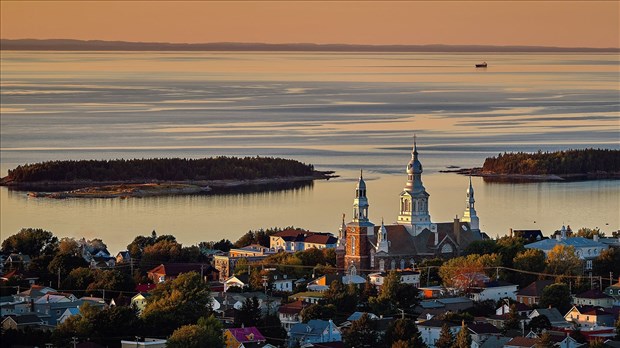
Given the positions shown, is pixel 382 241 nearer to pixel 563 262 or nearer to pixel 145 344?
pixel 563 262

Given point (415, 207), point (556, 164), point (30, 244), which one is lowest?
point (30, 244)

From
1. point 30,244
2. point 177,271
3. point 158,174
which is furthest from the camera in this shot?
point 158,174

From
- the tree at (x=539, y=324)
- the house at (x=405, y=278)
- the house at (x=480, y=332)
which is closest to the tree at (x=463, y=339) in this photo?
the house at (x=480, y=332)

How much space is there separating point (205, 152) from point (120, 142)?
31.3 feet

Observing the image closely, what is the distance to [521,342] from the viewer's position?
2797 cm

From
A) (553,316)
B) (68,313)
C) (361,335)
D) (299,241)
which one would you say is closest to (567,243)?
(299,241)

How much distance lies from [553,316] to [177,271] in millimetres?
9060

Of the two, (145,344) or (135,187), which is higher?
(135,187)

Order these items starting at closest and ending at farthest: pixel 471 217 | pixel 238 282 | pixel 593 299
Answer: pixel 593 299 → pixel 238 282 → pixel 471 217

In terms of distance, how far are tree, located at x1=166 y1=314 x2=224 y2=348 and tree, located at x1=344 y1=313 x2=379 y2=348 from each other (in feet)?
6.69

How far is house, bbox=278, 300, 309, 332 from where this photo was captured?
3147 cm

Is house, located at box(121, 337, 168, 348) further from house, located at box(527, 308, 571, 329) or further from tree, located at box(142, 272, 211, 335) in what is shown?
house, located at box(527, 308, 571, 329)

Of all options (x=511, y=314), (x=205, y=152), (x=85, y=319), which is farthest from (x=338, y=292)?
(x=205, y=152)

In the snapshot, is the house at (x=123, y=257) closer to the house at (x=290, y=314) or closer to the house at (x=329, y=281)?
the house at (x=329, y=281)
